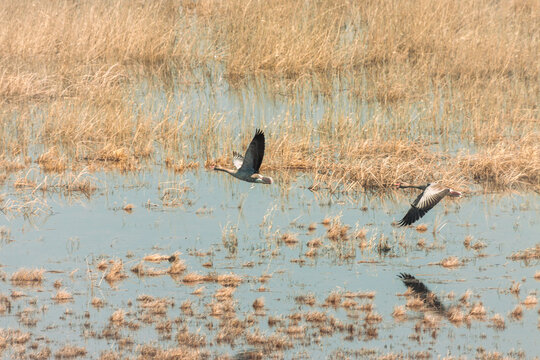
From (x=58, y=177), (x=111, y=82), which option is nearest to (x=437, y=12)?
(x=111, y=82)

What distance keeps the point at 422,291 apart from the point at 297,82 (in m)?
11.2

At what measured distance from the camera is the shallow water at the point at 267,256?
32.6 feet

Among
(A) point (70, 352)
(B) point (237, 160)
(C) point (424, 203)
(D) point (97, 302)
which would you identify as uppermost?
(B) point (237, 160)

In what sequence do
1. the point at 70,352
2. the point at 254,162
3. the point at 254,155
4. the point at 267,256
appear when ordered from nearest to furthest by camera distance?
the point at 70,352 → the point at 267,256 → the point at 254,155 → the point at 254,162

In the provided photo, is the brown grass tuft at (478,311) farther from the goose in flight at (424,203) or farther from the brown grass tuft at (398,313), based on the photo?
the goose in flight at (424,203)

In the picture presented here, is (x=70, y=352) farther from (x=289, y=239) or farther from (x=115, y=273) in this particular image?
(x=289, y=239)

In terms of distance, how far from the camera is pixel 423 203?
1316 cm

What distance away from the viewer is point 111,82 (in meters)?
22.0

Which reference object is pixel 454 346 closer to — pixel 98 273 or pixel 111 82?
pixel 98 273

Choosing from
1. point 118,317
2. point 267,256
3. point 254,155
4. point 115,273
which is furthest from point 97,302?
point 254,155

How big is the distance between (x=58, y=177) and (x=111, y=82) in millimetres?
6020

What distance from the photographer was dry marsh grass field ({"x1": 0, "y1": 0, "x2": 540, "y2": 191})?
17.1m

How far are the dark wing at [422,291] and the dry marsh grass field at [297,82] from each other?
12.8 ft

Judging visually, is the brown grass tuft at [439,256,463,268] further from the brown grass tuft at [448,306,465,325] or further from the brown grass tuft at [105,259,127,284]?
the brown grass tuft at [105,259,127,284]
